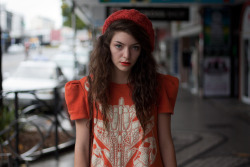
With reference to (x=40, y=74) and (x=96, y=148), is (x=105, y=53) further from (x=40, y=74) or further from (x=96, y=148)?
(x=40, y=74)

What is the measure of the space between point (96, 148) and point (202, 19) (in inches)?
512

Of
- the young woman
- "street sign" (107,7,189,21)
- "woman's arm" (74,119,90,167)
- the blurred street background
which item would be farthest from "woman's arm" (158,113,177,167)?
"street sign" (107,7,189,21)

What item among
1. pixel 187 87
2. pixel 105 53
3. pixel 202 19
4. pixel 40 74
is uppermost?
pixel 202 19

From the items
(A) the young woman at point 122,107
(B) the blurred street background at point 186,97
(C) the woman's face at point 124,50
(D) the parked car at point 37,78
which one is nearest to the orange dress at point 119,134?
(A) the young woman at point 122,107

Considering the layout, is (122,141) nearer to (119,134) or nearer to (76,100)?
(119,134)

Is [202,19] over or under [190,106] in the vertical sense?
over

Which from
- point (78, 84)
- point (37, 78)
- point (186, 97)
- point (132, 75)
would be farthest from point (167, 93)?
point (186, 97)

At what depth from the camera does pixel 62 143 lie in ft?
21.9

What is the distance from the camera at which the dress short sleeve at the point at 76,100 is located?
1783 millimetres

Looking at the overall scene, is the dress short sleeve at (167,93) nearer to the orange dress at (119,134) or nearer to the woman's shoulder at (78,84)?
the orange dress at (119,134)

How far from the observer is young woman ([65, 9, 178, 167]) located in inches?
70.0

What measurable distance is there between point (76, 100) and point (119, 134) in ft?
0.84

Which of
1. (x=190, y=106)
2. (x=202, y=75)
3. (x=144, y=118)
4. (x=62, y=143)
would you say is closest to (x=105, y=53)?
(x=144, y=118)

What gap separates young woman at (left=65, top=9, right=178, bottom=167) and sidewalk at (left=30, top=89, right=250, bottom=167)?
371cm
